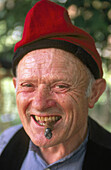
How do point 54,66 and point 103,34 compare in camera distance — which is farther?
point 103,34

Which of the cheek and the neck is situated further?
the neck

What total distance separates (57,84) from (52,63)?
0.46ft

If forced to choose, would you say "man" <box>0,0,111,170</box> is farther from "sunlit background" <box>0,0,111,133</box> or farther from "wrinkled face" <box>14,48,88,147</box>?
"sunlit background" <box>0,0,111,133</box>

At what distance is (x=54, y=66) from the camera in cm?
122

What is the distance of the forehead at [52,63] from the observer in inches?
48.2

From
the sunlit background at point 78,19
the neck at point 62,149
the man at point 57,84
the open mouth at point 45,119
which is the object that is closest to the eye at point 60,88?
the man at point 57,84

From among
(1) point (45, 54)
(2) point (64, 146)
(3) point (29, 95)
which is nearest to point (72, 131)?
(2) point (64, 146)

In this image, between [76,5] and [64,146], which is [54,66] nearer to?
[64,146]

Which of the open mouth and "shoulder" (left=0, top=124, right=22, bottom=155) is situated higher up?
the open mouth

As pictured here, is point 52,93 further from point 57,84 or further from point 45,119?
point 45,119

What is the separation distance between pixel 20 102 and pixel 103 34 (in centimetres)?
127

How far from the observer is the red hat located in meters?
1.25

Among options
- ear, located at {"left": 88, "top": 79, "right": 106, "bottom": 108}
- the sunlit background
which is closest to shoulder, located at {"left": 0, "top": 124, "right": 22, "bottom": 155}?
ear, located at {"left": 88, "top": 79, "right": 106, "bottom": 108}

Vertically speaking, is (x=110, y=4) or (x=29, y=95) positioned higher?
(x=110, y=4)
